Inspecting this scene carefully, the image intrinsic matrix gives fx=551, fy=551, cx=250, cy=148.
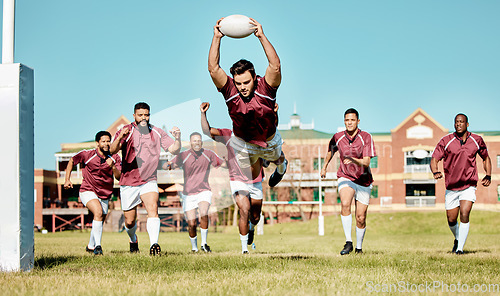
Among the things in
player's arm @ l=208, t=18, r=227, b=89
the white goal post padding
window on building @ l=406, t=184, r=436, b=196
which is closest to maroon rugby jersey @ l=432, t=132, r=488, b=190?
player's arm @ l=208, t=18, r=227, b=89

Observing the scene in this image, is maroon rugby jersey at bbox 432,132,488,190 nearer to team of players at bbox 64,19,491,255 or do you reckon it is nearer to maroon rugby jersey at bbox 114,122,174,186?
team of players at bbox 64,19,491,255

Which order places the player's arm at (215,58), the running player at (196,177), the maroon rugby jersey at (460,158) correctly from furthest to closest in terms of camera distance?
the running player at (196,177) < the maroon rugby jersey at (460,158) < the player's arm at (215,58)

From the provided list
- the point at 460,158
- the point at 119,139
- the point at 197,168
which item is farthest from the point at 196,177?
the point at 460,158

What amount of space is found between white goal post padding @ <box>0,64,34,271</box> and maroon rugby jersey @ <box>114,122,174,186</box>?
272 cm

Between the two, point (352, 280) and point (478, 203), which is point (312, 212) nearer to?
point (478, 203)

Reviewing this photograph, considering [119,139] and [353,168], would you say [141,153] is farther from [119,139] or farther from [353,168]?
[353,168]

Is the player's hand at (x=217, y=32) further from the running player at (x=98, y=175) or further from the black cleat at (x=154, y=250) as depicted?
the running player at (x=98, y=175)

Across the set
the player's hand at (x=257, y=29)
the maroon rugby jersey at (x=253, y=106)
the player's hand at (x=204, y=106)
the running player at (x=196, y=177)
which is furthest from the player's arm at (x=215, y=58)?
the running player at (x=196, y=177)

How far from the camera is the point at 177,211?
43219mm

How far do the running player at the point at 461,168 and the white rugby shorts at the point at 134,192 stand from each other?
555cm

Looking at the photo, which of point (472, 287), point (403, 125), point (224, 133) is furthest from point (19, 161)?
point (403, 125)

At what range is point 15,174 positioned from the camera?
269 inches

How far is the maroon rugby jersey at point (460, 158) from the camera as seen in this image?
434 inches

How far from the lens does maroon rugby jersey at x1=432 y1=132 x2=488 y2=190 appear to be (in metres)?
11.0
